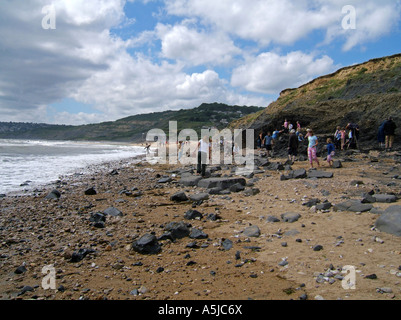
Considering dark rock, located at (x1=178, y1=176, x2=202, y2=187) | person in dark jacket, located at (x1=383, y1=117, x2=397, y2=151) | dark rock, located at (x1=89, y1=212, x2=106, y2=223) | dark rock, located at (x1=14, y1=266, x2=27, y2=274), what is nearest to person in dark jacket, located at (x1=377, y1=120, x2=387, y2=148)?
person in dark jacket, located at (x1=383, y1=117, x2=397, y2=151)

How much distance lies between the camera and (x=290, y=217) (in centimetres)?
586

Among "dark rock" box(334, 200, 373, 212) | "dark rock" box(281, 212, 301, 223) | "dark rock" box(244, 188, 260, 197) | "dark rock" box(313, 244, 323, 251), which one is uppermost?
"dark rock" box(334, 200, 373, 212)

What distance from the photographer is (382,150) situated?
15914 mm

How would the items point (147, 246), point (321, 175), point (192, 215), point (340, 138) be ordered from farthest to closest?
1. point (340, 138)
2. point (321, 175)
3. point (192, 215)
4. point (147, 246)

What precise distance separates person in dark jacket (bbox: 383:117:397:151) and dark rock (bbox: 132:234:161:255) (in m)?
15.2

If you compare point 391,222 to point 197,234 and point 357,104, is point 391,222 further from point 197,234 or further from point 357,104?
point 357,104

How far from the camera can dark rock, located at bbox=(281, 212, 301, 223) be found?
579cm

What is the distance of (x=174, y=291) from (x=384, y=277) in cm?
251

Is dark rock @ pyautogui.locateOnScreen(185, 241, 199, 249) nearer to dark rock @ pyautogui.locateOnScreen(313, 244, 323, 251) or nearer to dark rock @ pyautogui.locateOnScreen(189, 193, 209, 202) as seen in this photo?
dark rock @ pyautogui.locateOnScreen(313, 244, 323, 251)

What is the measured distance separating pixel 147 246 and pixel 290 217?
2936 millimetres

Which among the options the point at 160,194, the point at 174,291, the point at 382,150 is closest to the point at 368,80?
the point at 382,150

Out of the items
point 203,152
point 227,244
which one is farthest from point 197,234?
point 203,152

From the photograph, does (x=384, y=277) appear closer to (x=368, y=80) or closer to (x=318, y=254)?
(x=318, y=254)

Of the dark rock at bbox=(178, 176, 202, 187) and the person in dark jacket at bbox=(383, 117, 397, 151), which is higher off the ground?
the person in dark jacket at bbox=(383, 117, 397, 151)
